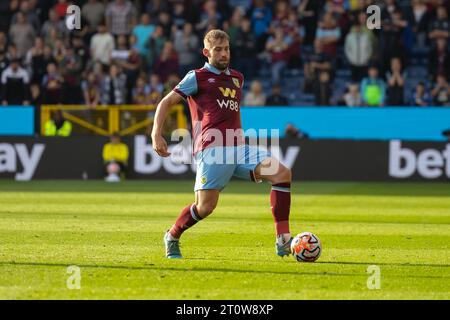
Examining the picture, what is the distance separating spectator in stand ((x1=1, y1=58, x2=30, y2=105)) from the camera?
27.3m

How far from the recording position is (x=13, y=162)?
81.2ft

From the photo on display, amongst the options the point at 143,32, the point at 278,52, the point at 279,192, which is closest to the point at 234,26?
the point at 278,52

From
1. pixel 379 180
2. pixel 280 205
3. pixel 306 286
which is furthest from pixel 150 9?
pixel 306 286

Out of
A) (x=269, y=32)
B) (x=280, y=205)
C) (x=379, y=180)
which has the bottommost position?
(x=379, y=180)

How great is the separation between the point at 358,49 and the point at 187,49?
14.7ft

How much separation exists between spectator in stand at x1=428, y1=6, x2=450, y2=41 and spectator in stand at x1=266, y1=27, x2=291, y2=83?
380cm

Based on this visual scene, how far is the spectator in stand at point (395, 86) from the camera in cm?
2606

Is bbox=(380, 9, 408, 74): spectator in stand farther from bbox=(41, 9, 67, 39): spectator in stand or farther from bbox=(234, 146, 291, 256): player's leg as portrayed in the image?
bbox=(234, 146, 291, 256): player's leg

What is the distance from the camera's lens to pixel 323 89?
26.7 metres

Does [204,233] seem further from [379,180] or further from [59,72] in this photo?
[59,72]

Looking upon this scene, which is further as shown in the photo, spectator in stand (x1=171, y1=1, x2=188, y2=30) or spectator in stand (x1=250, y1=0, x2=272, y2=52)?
spectator in stand (x1=171, y1=1, x2=188, y2=30)

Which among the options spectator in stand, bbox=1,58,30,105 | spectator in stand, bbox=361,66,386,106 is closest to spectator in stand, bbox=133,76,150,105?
→ spectator in stand, bbox=1,58,30,105

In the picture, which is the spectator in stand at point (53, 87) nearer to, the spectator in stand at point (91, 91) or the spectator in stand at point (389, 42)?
the spectator in stand at point (91, 91)

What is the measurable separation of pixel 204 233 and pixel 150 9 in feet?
55.6
